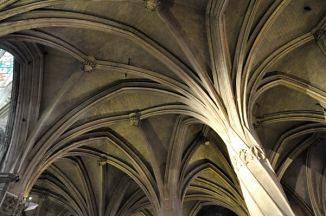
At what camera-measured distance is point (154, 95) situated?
15133mm

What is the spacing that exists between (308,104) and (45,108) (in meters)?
10.9

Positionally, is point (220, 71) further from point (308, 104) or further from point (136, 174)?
point (136, 174)

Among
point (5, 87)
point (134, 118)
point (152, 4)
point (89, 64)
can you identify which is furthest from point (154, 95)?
point (5, 87)

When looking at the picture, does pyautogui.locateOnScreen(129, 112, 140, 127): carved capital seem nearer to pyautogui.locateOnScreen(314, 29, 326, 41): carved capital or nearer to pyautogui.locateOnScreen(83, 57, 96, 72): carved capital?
pyautogui.locateOnScreen(83, 57, 96, 72): carved capital

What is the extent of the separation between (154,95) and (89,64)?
122 inches

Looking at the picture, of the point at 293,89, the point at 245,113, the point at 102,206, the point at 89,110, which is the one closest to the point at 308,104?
the point at 293,89

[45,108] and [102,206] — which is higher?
[45,108]

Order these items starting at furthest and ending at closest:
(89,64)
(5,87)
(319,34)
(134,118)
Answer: (5,87) → (134,118) → (319,34) → (89,64)

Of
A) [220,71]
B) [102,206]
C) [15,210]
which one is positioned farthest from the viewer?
[102,206]

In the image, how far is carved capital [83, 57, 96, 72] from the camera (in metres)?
13.4

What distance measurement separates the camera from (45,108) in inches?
542

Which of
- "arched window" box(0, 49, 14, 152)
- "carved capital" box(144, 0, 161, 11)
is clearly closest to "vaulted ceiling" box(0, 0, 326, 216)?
"carved capital" box(144, 0, 161, 11)

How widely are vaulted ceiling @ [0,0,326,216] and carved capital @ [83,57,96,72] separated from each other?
4 centimetres

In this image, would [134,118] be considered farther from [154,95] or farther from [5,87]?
[5,87]
